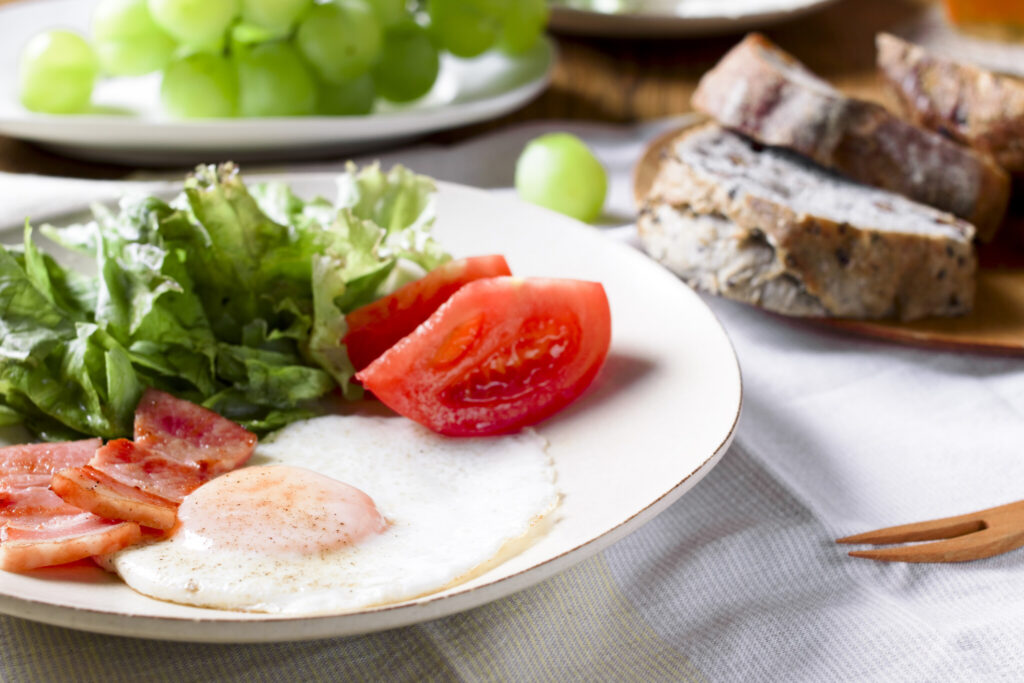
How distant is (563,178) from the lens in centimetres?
268

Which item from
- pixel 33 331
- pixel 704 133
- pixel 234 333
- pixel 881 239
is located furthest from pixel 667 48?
pixel 33 331

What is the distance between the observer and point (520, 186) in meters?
2.78

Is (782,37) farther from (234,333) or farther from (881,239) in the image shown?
(234,333)

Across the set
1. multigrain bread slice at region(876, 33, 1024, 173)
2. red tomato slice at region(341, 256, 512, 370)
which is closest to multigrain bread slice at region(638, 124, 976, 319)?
multigrain bread slice at region(876, 33, 1024, 173)

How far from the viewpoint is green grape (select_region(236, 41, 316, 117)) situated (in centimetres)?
286

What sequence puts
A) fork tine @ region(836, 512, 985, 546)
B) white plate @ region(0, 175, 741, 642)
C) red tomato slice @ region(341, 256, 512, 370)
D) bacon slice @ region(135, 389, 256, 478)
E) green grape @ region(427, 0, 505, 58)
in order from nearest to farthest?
white plate @ region(0, 175, 741, 642), bacon slice @ region(135, 389, 256, 478), fork tine @ region(836, 512, 985, 546), red tomato slice @ region(341, 256, 512, 370), green grape @ region(427, 0, 505, 58)

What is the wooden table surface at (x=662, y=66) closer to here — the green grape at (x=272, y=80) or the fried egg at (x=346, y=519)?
the green grape at (x=272, y=80)

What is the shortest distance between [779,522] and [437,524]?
63cm

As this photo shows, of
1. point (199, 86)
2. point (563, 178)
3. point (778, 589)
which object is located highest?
point (199, 86)

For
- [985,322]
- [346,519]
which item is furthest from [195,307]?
[985,322]

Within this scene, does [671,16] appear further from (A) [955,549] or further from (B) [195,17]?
(A) [955,549]

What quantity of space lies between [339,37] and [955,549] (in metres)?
2.05

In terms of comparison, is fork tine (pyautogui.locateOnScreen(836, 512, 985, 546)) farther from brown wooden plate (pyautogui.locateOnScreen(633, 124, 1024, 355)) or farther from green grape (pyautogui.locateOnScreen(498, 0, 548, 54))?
green grape (pyautogui.locateOnScreen(498, 0, 548, 54))

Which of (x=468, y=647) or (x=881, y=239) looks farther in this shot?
(x=881, y=239)
